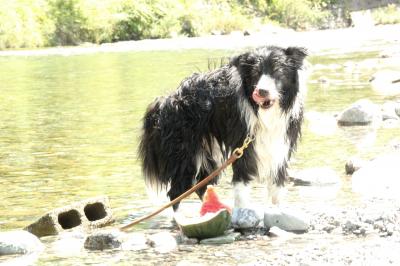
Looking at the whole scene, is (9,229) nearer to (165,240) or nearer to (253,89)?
(165,240)

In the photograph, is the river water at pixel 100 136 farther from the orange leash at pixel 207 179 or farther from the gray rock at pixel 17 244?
the orange leash at pixel 207 179

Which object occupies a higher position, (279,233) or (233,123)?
(233,123)

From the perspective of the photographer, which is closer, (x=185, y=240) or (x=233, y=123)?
(x=185, y=240)

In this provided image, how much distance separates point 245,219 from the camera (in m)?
5.98

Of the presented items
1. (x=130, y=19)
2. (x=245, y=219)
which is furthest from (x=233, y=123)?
(x=130, y=19)

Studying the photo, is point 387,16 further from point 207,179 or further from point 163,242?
point 163,242

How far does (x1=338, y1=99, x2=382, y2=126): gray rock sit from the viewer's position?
440 inches

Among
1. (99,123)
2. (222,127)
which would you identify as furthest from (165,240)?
(99,123)

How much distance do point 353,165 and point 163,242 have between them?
278 centimetres

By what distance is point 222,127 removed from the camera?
6.34 metres

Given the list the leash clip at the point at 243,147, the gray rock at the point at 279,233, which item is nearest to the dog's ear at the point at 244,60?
the leash clip at the point at 243,147

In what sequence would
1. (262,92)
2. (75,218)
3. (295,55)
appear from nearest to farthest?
(262,92), (295,55), (75,218)

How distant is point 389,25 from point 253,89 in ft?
148

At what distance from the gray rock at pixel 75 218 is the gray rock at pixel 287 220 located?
1392 mm
